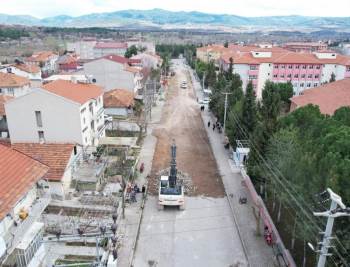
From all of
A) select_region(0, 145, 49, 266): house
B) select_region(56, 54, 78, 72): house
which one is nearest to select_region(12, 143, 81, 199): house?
select_region(0, 145, 49, 266): house

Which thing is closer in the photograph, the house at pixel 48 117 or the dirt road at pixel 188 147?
the house at pixel 48 117

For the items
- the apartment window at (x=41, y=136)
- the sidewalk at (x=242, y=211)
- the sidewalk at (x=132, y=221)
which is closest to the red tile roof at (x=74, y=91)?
the apartment window at (x=41, y=136)

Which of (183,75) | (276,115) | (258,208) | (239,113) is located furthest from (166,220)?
(183,75)

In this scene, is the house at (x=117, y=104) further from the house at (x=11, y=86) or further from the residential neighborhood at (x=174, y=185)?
the house at (x=11, y=86)

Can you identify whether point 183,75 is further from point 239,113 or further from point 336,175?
point 336,175

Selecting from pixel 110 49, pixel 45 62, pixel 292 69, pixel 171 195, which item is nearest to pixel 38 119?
pixel 171 195

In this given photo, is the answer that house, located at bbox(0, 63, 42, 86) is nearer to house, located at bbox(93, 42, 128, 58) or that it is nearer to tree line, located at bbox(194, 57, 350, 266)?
house, located at bbox(93, 42, 128, 58)

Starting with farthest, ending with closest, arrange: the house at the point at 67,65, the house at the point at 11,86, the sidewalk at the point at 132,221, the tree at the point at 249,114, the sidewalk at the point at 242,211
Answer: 1. the house at the point at 67,65
2. the house at the point at 11,86
3. the tree at the point at 249,114
4. the sidewalk at the point at 242,211
5. the sidewalk at the point at 132,221

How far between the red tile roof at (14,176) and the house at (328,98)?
26726 millimetres

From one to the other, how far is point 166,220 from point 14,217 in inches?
376

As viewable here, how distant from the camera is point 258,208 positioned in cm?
2341

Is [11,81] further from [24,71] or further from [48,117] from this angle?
[48,117]

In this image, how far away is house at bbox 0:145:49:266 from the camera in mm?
13898

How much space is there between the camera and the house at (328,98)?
34.0 metres
